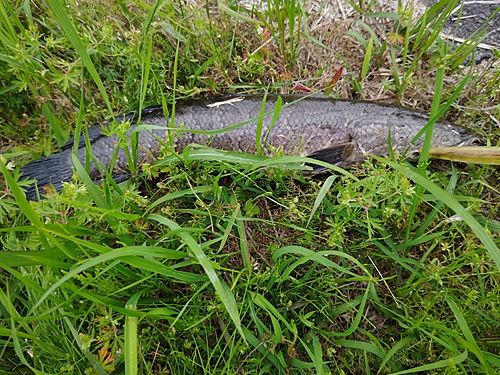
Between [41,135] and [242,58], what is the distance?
74.9 inches

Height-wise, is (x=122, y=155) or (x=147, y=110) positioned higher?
(x=147, y=110)

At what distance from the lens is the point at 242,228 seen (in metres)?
2.32

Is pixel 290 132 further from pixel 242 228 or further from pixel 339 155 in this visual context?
pixel 242 228

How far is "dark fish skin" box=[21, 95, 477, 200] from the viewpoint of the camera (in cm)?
270

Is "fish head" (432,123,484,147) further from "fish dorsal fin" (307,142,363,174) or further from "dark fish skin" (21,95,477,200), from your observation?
"fish dorsal fin" (307,142,363,174)

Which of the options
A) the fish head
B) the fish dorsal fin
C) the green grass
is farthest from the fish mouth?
the fish dorsal fin

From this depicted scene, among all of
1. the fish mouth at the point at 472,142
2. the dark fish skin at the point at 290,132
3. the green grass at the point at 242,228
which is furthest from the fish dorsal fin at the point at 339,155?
→ the fish mouth at the point at 472,142

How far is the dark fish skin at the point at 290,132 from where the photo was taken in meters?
2.70

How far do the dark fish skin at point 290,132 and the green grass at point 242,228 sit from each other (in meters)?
0.22

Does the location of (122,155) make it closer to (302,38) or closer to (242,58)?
(242,58)

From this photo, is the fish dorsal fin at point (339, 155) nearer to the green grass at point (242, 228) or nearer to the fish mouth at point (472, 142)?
the green grass at point (242, 228)

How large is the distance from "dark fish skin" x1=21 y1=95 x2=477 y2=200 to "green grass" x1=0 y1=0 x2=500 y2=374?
0.71 ft

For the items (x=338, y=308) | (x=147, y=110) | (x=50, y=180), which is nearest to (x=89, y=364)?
(x=50, y=180)

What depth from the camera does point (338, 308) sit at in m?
2.36
